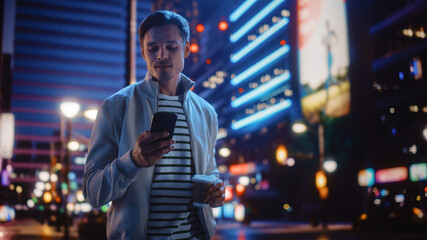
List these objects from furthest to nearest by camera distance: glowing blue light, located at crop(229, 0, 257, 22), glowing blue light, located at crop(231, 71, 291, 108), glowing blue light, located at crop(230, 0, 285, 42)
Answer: glowing blue light, located at crop(229, 0, 257, 22)
glowing blue light, located at crop(230, 0, 285, 42)
glowing blue light, located at crop(231, 71, 291, 108)

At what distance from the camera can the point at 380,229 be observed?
26.3 metres

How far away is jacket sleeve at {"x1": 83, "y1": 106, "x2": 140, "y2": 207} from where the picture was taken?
89.3 inches

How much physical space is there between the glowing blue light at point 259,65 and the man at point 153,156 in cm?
6152

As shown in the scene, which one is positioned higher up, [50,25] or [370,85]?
[50,25]

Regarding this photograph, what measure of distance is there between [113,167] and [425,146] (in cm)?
1322

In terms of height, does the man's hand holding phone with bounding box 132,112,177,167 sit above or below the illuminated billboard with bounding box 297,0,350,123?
below

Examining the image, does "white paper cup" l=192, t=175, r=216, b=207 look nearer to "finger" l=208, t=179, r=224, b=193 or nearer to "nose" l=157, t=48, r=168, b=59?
"finger" l=208, t=179, r=224, b=193

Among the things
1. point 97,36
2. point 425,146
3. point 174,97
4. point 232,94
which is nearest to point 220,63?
point 232,94

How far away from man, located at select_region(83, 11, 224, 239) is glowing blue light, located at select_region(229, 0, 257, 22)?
76960 mm

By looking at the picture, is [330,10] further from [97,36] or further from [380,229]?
[97,36]

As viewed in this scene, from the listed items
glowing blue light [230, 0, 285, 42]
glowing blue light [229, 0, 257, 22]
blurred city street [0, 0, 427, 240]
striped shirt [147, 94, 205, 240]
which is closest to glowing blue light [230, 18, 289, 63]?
blurred city street [0, 0, 427, 240]

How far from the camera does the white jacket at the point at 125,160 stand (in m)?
2.32

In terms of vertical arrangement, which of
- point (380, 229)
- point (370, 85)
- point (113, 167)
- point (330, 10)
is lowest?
point (380, 229)

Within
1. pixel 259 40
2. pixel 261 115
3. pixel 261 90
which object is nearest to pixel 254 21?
pixel 259 40
